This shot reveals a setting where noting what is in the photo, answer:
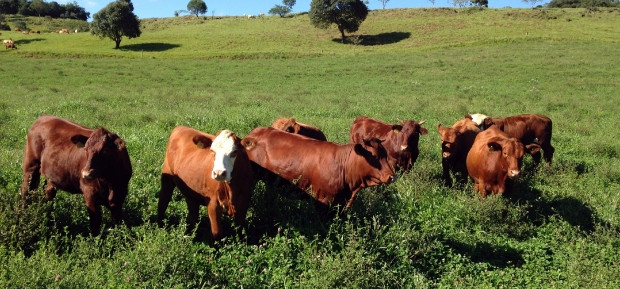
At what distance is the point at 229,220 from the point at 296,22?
7261 centimetres

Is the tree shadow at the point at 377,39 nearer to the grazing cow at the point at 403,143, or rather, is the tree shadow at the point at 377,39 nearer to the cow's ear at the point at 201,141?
the grazing cow at the point at 403,143

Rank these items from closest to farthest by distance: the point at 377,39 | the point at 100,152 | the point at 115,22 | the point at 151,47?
the point at 100,152 → the point at 151,47 → the point at 115,22 → the point at 377,39

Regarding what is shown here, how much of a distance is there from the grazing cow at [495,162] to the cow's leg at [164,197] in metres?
5.13

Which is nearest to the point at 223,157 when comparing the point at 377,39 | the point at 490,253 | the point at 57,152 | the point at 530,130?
the point at 57,152

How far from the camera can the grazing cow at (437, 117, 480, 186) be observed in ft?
30.0

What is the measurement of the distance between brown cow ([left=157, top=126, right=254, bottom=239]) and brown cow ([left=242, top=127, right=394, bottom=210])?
57 cm

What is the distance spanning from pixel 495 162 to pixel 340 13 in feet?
195

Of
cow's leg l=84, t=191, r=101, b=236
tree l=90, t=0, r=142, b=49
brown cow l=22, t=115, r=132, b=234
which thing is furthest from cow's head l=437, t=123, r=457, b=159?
tree l=90, t=0, r=142, b=49

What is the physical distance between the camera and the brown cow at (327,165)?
6.40 meters

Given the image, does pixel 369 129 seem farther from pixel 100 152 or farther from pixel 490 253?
pixel 100 152

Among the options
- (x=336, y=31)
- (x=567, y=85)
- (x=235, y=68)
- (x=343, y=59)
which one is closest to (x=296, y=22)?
(x=336, y=31)

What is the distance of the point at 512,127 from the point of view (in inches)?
430

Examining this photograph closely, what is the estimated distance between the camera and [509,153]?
7324 millimetres

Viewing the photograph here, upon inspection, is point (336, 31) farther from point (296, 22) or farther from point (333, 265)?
point (333, 265)
